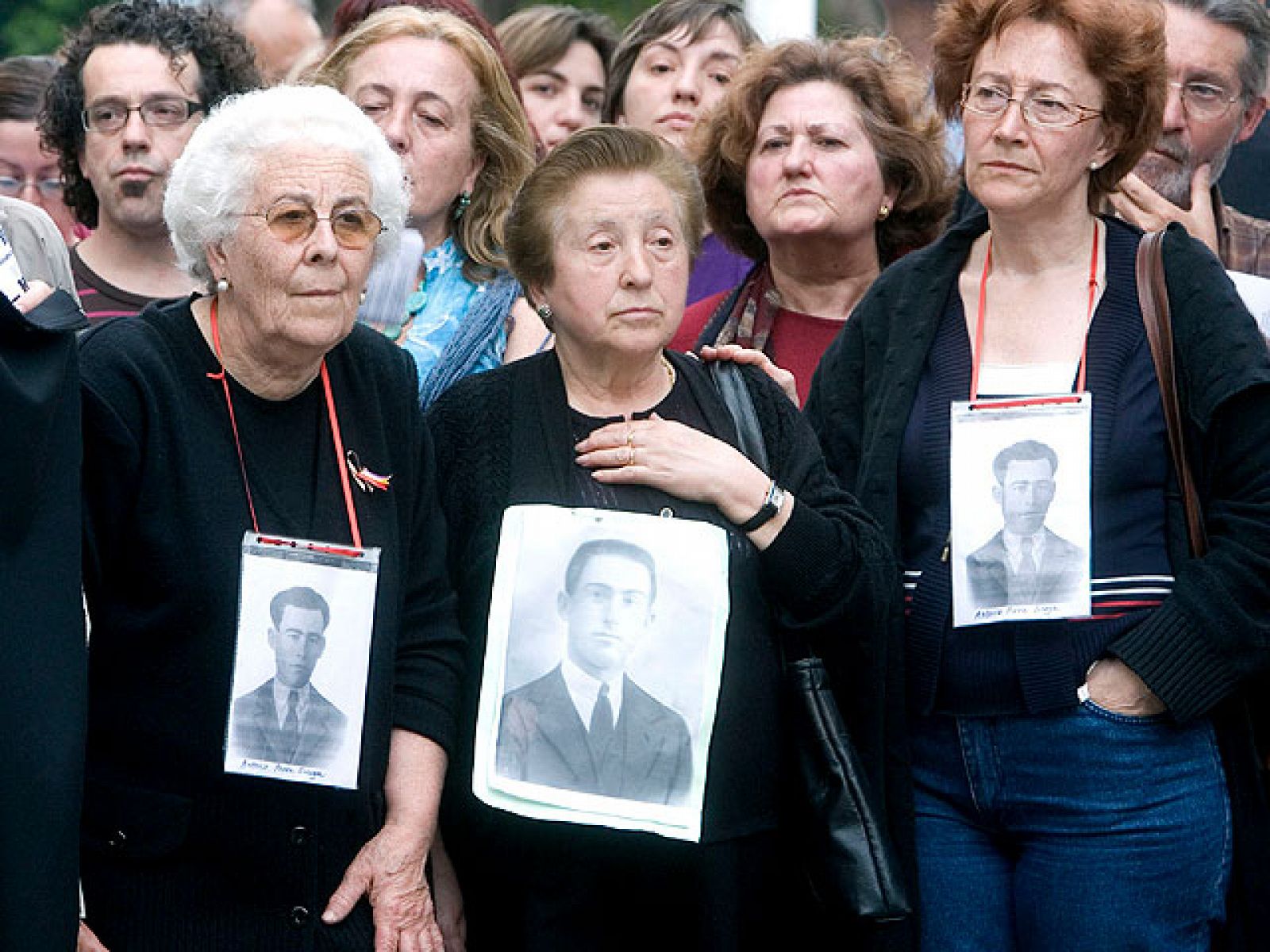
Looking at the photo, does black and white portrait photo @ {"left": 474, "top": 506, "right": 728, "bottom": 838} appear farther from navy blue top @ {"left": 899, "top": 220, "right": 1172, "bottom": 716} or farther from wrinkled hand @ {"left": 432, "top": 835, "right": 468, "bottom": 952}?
navy blue top @ {"left": 899, "top": 220, "right": 1172, "bottom": 716}

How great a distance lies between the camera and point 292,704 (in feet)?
9.92

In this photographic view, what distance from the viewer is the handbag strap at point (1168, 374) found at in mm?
3412

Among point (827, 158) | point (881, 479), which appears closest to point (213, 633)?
point (881, 479)

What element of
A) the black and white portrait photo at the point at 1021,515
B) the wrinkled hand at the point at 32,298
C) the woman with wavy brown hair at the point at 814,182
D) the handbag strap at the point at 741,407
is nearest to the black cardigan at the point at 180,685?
the wrinkled hand at the point at 32,298

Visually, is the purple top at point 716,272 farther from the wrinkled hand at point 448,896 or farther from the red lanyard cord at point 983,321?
the wrinkled hand at point 448,896

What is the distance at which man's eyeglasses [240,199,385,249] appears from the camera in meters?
3.12

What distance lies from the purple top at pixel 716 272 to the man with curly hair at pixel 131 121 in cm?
130

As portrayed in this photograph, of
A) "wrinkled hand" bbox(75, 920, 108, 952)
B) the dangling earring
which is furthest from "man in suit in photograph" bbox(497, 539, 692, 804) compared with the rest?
the dangling earring

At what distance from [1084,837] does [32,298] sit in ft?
6.45

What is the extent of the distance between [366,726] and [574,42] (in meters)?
3.31

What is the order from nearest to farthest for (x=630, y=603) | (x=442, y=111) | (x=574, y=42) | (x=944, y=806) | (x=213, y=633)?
(x=213, y=633) → (x=630, y=603) → (x=944, y=806) → (x=442, y=111) → (x=574, y=42)

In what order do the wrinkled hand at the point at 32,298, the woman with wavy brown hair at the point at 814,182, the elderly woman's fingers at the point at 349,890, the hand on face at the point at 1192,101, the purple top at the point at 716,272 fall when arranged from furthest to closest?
the purple top at the point at 716,272
the hand on face at the point at 1192,101
the woman with wavy brown hair at the point at 814,182
the elderly woman's fingers at the point at 349,890
the wrinkled hand at the point at 32,298

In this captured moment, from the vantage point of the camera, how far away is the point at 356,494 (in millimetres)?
3191

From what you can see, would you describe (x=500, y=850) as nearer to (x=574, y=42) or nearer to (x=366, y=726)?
(x=366, y=726)
